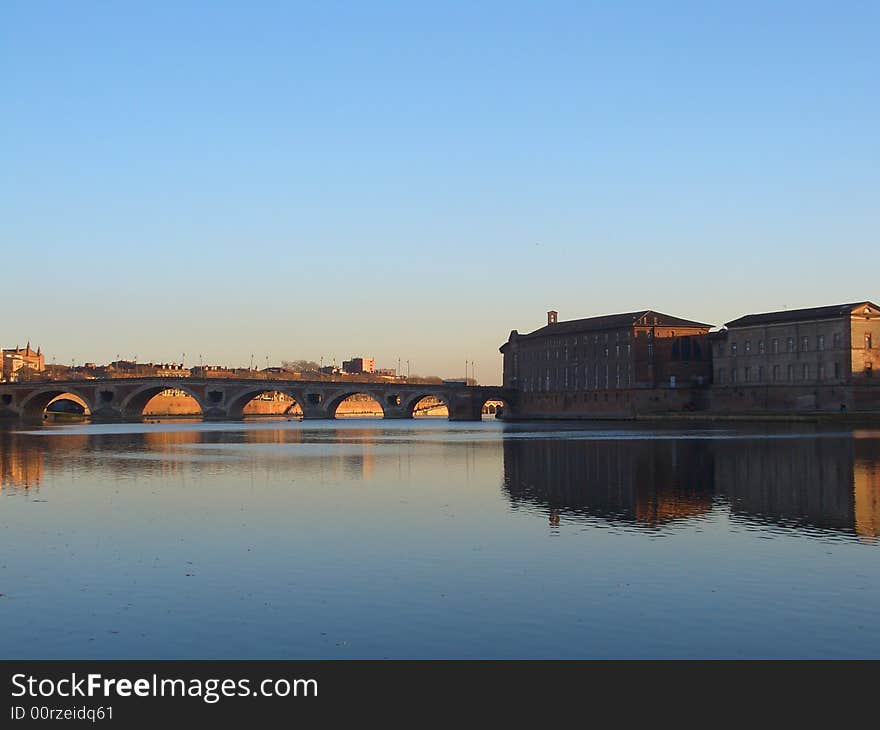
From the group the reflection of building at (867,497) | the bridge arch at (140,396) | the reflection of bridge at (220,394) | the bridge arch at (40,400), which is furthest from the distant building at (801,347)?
the bridge arch at (40,400)

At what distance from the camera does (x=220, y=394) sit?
578ft

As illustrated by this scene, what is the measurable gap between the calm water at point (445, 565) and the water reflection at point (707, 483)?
197 millimetres

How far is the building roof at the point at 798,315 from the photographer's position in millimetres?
119938

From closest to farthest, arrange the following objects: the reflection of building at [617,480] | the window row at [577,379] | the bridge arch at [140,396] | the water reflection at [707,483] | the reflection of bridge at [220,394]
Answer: the water reflection at [707,483], the reflection of building at [617,480], the window row at [577,379], the bridge arch at [140,396], the reflection of bridge at [220,394]

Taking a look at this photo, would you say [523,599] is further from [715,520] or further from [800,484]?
[800,484]

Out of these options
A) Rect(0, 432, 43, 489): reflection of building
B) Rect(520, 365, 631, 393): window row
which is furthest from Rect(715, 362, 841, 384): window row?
Rect(0, 432, 43, 489): reflection of building

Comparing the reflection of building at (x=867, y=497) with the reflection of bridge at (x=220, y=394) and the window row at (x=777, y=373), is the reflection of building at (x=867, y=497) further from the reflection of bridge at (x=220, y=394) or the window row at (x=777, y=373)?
the reflection of bridge at (x=220, y=394)

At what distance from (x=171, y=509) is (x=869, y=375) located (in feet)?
329

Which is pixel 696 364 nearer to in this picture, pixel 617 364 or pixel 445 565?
pixel 617 364

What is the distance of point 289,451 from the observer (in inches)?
2813

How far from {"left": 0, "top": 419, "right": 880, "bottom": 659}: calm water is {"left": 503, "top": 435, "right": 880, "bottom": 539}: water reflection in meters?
0.20

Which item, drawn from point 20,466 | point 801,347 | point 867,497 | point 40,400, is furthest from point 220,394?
point 867,497
